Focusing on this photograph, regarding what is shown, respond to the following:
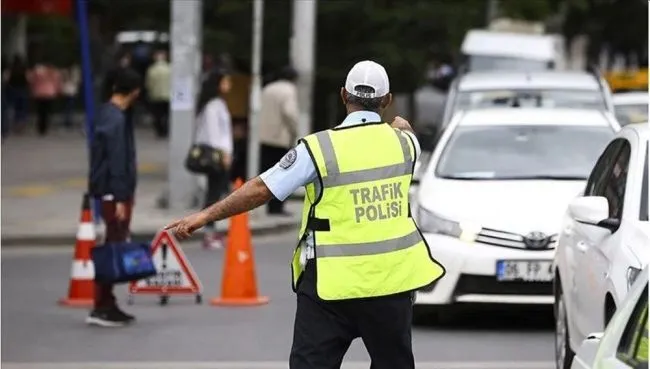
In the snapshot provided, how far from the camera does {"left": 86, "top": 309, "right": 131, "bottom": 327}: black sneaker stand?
482 inches

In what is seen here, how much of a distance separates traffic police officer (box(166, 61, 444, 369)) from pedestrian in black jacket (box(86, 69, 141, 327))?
541 centimetres

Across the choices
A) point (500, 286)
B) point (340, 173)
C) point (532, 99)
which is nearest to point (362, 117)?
point (340, 173)

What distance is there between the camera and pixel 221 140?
1784cm

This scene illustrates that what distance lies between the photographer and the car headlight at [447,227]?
37.7ft

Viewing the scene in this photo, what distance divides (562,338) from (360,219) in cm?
321

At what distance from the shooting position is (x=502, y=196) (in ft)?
39.0

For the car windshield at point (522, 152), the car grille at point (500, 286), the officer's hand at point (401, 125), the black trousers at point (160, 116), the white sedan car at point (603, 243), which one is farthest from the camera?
the black trousers at point (160, 116)

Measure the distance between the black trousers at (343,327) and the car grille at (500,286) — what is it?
4.76 m

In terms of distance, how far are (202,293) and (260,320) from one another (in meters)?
1.75

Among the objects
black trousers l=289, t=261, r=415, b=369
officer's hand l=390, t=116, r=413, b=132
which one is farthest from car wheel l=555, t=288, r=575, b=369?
black trousers l=289, t=261, r=415, b=369

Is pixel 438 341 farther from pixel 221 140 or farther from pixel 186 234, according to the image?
pixel 221 140

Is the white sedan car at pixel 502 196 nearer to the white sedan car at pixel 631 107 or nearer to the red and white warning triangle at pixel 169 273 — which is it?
the red and white warning triangle at pixel 169 273

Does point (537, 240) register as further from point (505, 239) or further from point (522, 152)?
point (522, 152)

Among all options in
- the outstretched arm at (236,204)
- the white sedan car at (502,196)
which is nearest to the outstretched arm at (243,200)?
the outstretched arm at (236,204)
